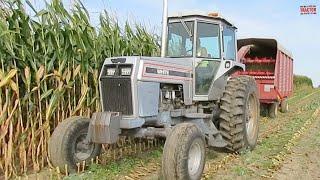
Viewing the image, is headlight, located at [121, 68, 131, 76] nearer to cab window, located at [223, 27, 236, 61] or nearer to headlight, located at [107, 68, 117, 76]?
headlight, located at [107, 68, 117, 76]

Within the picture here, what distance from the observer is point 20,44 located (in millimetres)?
5711

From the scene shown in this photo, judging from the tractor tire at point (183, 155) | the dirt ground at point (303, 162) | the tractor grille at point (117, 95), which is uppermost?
the tractor grille at point (117, 95)

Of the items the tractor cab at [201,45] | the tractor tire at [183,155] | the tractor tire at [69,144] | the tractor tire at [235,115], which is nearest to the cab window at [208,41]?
the tractor cab at [201,45]

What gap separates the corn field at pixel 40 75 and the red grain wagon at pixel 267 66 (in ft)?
21.6

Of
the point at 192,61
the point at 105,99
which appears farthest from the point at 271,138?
the point at 105,99

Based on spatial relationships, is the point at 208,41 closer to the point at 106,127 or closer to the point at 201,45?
the point at 201,45

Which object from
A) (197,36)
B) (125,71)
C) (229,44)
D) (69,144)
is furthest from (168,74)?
(229,44)

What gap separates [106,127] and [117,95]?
490mm

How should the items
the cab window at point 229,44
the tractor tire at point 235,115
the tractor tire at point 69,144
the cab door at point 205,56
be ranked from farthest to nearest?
the cab window at point 229,44 → the tractor tire at point 235,115 → the cab door at point 205,56 → the tractor tire at point 69,144

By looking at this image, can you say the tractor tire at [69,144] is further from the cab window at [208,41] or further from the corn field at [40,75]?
the cab window at [208,41]

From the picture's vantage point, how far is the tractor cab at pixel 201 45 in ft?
20.7

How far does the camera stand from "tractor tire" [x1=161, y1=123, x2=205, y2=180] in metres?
4.66

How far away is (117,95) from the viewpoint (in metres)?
5.34

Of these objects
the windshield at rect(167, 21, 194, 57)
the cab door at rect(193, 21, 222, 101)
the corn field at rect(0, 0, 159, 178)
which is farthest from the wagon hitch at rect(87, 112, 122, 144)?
the windshield at rect(167, 21, 194, 57)
